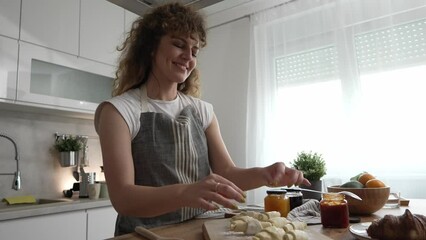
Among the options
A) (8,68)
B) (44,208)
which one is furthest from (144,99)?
(8,68)

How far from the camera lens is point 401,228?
674 millimetres

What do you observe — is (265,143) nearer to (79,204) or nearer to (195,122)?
(79,204)

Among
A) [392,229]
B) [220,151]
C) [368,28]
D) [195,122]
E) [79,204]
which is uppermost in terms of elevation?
[368,28]

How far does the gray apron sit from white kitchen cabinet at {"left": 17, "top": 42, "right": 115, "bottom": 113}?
1.23 meters

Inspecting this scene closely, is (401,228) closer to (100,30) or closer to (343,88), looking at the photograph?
(343,88)

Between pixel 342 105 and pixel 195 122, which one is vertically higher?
pixel 342 105

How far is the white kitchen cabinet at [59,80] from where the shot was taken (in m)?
2.00

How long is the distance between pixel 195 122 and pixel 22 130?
1.65 m

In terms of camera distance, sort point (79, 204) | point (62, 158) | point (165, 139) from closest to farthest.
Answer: point (165, 139) < point (79, 204) < point (62, 158)

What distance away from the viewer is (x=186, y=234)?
2.74 feet

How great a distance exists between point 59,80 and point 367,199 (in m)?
2.02

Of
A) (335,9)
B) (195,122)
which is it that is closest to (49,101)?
(195,122)

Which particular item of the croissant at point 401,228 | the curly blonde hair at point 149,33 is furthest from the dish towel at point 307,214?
the curly blonde hair at point 149,33

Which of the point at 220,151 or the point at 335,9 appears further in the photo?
the point at 335,9
